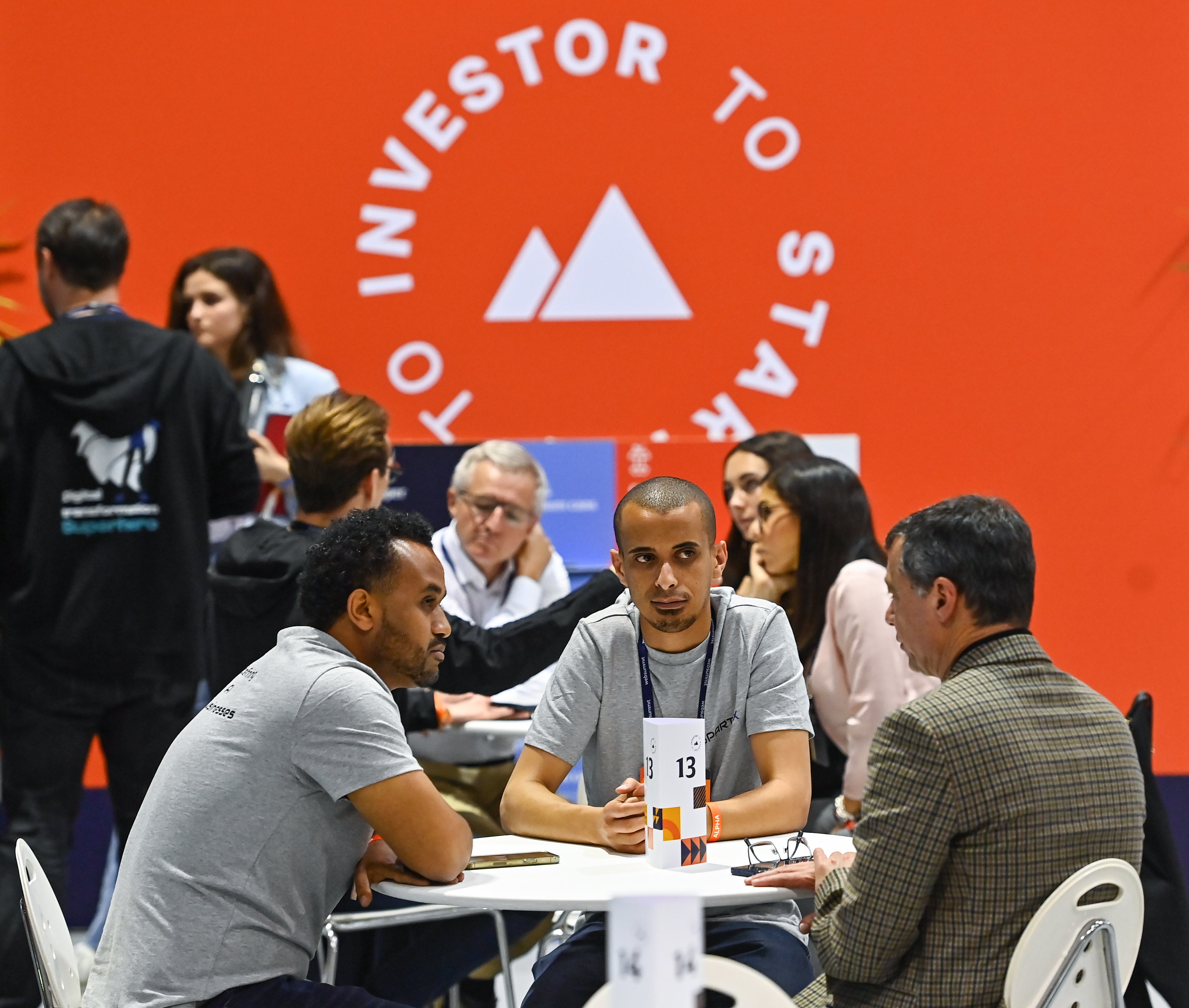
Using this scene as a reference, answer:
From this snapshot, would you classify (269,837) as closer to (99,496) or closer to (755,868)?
(755,868)

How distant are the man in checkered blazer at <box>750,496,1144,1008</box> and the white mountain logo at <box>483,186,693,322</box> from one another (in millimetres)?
2904

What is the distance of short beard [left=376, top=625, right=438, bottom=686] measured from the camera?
2.27 m

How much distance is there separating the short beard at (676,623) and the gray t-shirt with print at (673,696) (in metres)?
0.06

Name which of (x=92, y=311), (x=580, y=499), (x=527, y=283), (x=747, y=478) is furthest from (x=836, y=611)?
(x=92, y=311)

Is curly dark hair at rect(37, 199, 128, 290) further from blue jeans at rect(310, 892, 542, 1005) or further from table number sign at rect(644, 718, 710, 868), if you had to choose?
table number sign at rect(644, 718, 710, 868)

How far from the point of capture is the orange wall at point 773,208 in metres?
4.66

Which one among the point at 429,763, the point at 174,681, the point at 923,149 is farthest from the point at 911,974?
the point at 923,149

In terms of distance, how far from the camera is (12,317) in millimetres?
4742

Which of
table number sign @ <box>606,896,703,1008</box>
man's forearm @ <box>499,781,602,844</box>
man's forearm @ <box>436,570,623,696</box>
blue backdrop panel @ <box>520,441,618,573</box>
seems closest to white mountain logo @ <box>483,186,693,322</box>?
blue backdrop panel @ <box>520,441,618,573</box>

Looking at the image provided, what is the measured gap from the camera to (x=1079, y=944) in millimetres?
1859

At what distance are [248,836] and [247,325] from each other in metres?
2.52

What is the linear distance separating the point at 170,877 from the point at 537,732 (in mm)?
746

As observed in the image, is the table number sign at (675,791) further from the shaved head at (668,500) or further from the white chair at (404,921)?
the white chair at (404,921)

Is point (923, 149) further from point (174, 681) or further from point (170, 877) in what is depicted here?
point (170, 877)
